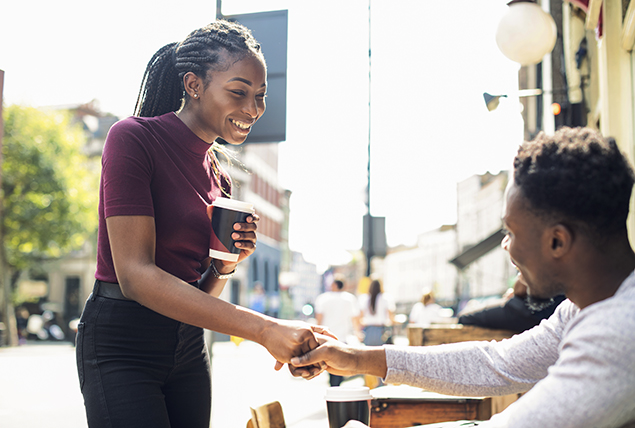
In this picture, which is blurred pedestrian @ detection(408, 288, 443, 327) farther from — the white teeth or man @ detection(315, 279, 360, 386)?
the white teeth

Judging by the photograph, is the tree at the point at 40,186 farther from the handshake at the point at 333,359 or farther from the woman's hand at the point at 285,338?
the woman's hand at the point at 285,338

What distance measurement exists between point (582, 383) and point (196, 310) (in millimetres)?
1029

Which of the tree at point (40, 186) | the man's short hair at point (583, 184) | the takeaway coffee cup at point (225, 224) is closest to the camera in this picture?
the man's short hair at point (583, 184)

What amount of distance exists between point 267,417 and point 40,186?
2578cm

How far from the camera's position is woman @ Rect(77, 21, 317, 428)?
65.4 inches

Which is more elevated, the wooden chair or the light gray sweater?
the light gray sweater

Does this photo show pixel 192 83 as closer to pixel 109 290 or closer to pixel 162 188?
pixel 162 188

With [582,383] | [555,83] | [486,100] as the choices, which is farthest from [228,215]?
[555,83]

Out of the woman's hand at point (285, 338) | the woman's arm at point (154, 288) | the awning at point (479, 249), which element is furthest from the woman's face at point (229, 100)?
the awning at point (479, 249)

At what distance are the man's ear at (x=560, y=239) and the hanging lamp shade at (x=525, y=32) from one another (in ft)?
15.3

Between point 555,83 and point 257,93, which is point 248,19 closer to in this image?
point 257,93

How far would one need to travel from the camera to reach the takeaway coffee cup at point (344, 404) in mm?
1640

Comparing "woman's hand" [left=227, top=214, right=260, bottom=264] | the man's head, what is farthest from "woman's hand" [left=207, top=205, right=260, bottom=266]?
the man's head

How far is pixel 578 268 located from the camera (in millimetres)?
1371
